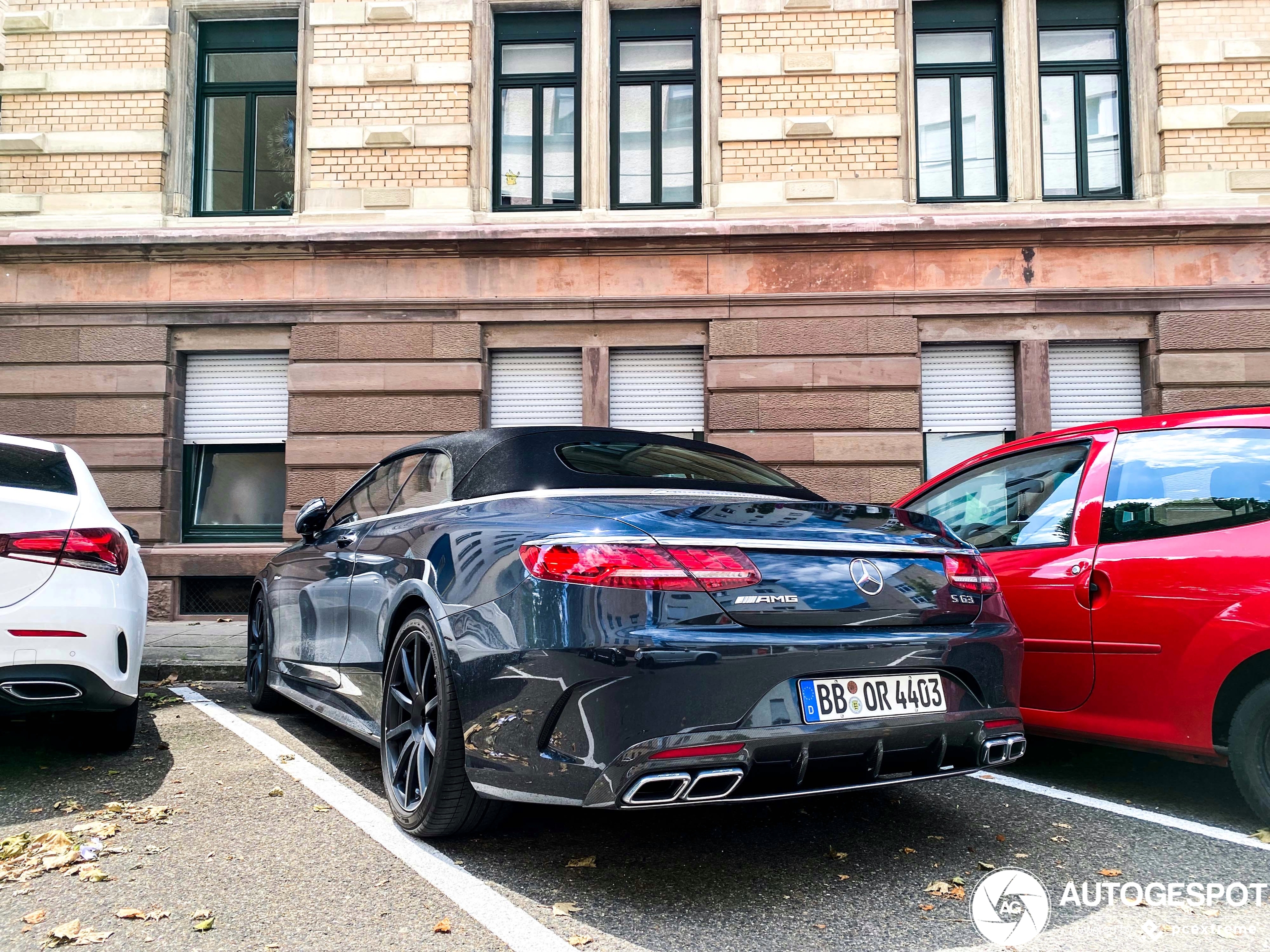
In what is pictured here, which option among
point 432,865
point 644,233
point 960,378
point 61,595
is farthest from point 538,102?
point 432,865

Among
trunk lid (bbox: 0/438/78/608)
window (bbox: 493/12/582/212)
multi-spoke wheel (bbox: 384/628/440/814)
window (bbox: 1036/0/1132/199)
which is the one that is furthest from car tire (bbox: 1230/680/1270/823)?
window (bbox: 493/12/582/212)

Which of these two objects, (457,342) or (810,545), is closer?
(810,545)

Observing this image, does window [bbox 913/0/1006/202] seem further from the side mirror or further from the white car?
the white car

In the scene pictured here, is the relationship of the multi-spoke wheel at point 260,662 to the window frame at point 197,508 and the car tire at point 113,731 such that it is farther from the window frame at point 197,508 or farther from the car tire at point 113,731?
the window frame at point 197,508

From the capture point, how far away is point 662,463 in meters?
3.96

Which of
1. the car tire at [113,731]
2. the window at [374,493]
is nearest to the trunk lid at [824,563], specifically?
the window at [374,493]

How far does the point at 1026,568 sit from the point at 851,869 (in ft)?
5.92

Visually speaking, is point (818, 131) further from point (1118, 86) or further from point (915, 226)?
point (1118, 86)

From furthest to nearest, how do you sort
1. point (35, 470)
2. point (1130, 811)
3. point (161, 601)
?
point (161, 601), point (35, 470), point (1130, 811)

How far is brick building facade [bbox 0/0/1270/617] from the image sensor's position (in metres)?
10.9

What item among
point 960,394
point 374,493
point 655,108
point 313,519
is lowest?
point 313,519

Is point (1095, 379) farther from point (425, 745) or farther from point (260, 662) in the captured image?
point (425, 745)

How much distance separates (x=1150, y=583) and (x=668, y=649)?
2.22 metres

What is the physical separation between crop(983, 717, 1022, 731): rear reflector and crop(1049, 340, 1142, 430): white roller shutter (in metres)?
8.80
